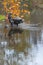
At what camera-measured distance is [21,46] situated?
9867mm

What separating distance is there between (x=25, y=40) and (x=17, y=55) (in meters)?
2.39

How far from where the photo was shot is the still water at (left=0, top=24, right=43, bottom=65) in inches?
314

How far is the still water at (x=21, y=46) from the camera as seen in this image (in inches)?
314

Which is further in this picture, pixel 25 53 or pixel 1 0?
pixel 1 0

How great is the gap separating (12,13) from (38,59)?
9015 mm

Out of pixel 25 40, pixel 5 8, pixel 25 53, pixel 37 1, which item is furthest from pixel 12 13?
pixel 37 1

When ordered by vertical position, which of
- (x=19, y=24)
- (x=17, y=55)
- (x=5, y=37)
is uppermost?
(x=17, y=55)

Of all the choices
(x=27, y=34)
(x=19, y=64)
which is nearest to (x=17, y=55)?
(x=19, y=64)

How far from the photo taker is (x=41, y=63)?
7.62 metres

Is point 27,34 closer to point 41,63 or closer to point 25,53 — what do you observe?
point 25,53

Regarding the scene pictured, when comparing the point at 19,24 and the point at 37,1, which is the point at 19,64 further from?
the point at 37,1

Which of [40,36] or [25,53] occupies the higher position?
[25,53]

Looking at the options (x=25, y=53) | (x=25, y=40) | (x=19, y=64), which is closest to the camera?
(x=19, y=64)

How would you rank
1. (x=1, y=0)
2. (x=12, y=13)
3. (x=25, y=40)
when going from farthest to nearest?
1. (x=1, y=0)
2. (x=12, y=13)
3. (x=25, y=40)
